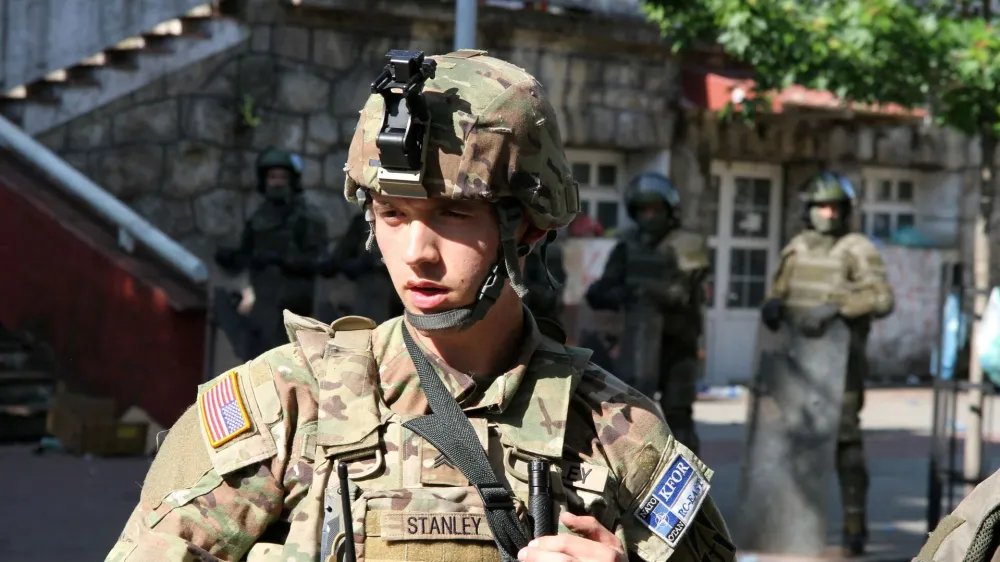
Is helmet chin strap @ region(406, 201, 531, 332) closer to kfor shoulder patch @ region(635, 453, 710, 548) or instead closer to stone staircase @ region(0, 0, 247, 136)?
kfor shoulder patch @ region(635, 453, 710, 548)

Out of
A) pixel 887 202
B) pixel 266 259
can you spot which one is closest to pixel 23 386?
pixel 266 259

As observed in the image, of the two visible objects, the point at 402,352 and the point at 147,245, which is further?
the point at 147,245

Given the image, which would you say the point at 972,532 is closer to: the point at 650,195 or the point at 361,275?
the point at 650,195

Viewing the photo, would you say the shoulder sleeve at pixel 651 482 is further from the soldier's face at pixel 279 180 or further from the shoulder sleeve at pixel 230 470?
the soldier's face at pixel 279 180

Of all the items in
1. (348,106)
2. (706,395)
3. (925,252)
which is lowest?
(706,395)

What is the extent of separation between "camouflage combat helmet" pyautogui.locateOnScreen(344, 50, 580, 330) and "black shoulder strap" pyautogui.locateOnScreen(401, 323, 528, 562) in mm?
100

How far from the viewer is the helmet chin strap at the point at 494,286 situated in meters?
2.34

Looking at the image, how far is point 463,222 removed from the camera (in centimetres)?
234

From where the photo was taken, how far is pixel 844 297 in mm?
8109

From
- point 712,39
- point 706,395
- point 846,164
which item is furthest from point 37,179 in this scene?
point 846,164

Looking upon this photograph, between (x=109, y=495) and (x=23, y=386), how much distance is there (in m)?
2.06

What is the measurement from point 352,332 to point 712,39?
722cm

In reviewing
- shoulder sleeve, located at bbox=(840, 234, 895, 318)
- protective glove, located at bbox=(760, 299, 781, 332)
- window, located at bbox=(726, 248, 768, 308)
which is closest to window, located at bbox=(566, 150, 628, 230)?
window, located at bbox=(726, 248, 768, 308)

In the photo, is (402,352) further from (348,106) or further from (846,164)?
(846,164)
